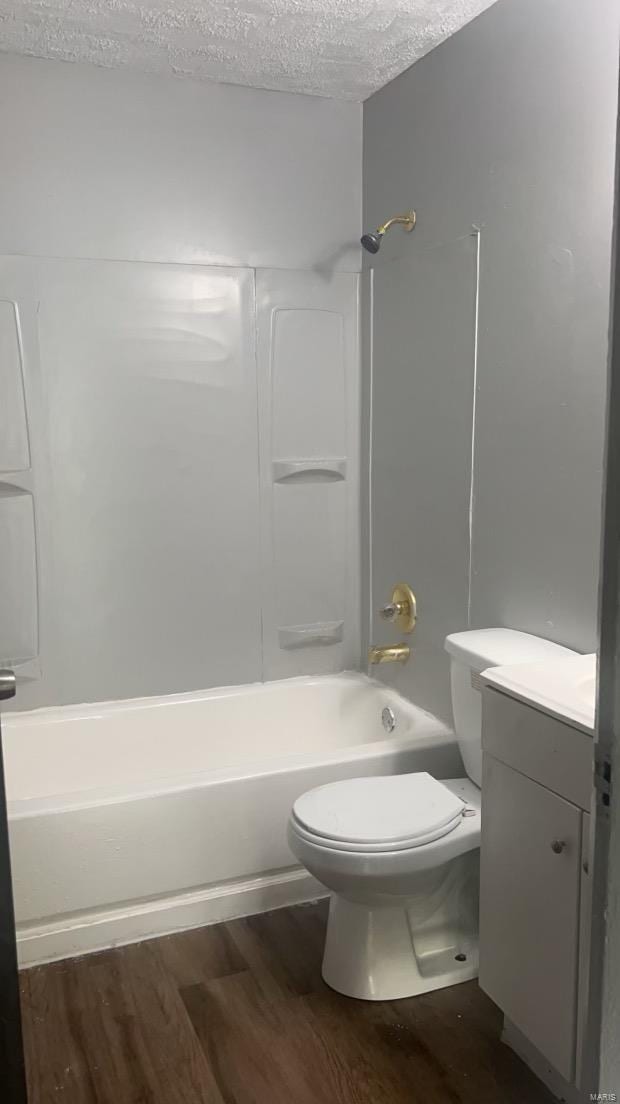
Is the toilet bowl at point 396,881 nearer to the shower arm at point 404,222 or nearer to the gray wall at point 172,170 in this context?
the shower arm at point 404,222

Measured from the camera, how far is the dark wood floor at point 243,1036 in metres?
1.86

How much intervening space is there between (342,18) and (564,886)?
85.7 inches

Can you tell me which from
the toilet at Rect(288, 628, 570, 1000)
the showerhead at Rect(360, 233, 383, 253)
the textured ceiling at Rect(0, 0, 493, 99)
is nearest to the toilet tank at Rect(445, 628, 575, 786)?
the toilet at Rect(288, 628, 570, 1000)

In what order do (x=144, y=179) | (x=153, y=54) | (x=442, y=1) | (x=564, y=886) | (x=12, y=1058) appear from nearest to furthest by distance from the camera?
(x=12, y=1058) → (x=564, y=886) → (x=442, y=1) → (x=153, y=54) → (x=144, y=179)

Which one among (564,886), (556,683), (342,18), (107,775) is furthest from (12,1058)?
(342,18)

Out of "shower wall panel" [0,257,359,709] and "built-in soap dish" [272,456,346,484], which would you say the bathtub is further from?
"built-in soap dish" [272,456,346,484]

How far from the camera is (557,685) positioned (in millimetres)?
1772

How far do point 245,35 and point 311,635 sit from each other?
75.5 inches

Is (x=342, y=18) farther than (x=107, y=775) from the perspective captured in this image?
No

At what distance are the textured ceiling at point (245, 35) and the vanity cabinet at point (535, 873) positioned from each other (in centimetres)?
179

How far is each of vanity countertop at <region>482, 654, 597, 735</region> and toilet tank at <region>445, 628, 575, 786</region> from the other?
14 centimetres

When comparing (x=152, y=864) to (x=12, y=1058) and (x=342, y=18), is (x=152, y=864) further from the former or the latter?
(x=342, y=18)

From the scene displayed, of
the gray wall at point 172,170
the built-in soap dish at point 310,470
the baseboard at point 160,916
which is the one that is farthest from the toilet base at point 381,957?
the gray wall at point 172,170

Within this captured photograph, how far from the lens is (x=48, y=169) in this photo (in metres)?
2.70
